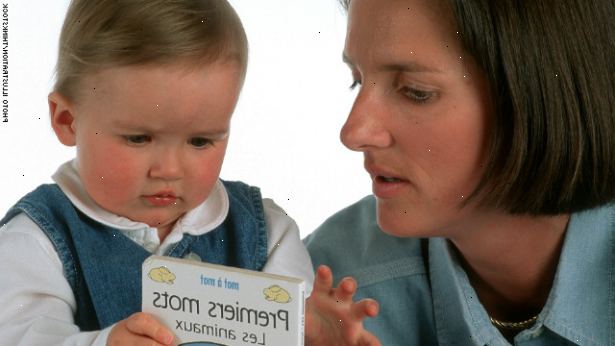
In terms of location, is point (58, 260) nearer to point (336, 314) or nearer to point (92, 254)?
point (92, 254)

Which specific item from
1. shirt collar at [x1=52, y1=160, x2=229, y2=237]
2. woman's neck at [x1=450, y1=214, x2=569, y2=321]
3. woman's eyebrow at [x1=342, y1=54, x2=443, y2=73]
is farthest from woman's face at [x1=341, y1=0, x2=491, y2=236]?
shirt collar at [x1=52, y1=160, x2=229, y2=237]

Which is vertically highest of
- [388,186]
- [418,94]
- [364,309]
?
[418,94]

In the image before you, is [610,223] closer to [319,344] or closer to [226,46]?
[319,344]

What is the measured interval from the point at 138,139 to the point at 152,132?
0.02 metres

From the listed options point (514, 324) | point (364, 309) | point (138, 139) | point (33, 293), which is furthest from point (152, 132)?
point (514, 324)

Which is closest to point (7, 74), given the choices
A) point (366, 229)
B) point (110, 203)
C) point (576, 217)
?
point (110, 203)

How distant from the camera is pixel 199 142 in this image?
121cm

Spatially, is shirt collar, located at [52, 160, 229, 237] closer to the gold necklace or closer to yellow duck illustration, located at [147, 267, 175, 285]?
yellow duck illustration, located at [147, 267, 175, 285]

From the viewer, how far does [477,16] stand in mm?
1088

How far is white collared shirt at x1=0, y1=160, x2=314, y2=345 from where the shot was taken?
1104 mm

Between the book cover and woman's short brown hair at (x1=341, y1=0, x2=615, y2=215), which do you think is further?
woman's short brown hair at (x1=341, y1=0, x2=615, y2=215)

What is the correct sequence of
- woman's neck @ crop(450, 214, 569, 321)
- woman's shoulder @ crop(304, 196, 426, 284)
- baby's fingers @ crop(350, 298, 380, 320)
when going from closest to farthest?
baby's fingers @ crop(350, 298, 380, 320)
woman's neck @ crop(450, 214, 569, 321)
woman's shoulder @ crop(304, 196, 426, 284)

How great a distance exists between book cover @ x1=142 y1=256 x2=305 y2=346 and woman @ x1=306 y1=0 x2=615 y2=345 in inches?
11.2

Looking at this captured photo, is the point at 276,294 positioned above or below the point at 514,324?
above
